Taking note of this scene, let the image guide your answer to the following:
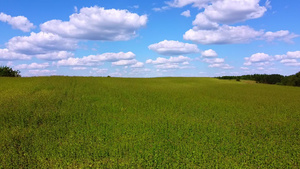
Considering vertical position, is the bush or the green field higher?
the bush

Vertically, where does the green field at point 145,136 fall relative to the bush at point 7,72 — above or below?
below

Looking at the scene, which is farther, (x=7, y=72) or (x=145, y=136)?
(x=7, y=72)

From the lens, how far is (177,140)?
36.3 ft

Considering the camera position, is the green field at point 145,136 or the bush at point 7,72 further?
the bush at point 7,72

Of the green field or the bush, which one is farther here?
the bush

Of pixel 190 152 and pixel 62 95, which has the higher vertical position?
pixel 62 95

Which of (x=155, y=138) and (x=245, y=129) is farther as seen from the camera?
(x=245, y=129)

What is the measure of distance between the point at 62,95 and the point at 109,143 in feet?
46.6

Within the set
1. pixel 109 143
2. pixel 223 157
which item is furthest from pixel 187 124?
pixel 109 143

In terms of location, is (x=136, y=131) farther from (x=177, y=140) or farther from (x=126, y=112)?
(x=126, y=112)

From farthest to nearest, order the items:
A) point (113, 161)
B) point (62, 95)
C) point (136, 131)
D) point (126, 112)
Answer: point (62, 95) < point (126, 112) < point (136, 131) < point (113, 161)

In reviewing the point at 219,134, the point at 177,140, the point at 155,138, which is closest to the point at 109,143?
the point at 155,138

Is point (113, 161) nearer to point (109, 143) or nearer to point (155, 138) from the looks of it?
point (109, 143)

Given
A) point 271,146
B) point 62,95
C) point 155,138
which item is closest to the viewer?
point 271,146
